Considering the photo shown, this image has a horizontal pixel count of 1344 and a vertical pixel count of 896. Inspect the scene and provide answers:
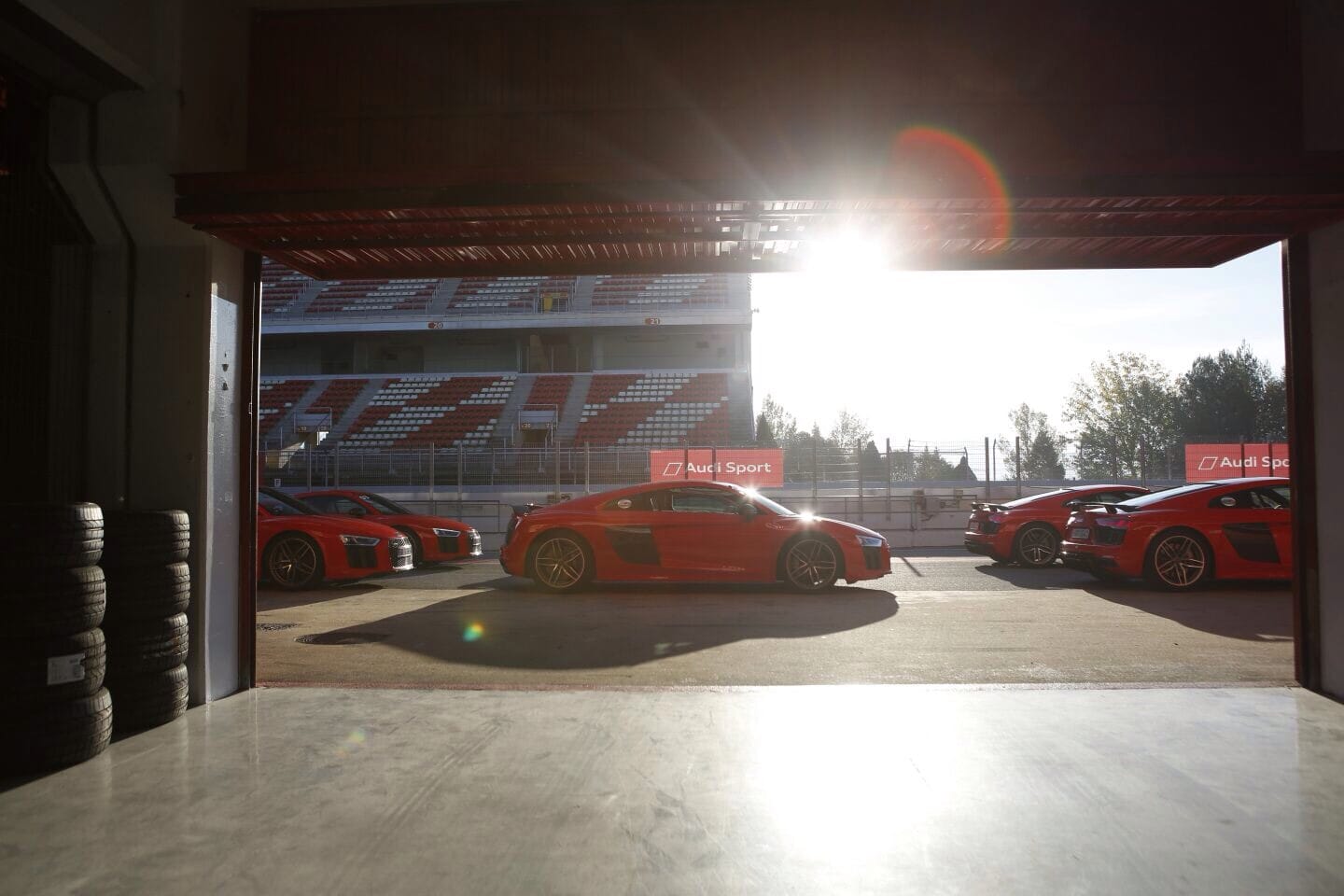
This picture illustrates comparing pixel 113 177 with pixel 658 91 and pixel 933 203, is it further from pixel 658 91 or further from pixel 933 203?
pixel 933 203

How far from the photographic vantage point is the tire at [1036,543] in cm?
1157

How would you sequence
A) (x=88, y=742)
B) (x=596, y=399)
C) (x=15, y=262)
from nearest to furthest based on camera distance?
1. (x=88, y=742)
2. (x=15, y=262)
3. (x=596, y=399)

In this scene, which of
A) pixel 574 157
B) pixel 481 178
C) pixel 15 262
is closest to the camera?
pixel 15 262

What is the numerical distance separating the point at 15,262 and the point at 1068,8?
5.43 meters

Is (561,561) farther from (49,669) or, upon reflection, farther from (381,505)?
(49,669)

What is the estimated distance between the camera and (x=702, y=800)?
10.0 feet

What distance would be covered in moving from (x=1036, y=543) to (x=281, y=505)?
986 centimetres

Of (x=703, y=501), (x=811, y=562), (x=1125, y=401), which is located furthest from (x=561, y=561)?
(x=1125, y=401)

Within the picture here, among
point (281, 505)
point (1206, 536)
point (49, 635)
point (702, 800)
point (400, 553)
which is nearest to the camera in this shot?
point (702, 800)

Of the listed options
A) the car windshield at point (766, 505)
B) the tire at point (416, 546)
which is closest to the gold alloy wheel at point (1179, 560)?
the car windshield at point (766, 505)

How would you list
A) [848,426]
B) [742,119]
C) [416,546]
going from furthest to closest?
[848,426], [416,546], [742,119]

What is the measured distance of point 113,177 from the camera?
13.7 feet

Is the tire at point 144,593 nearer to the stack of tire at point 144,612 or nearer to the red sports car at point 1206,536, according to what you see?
the stack of tire at point 144,612

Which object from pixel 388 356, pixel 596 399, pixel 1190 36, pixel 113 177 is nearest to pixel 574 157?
pixel 113 177
